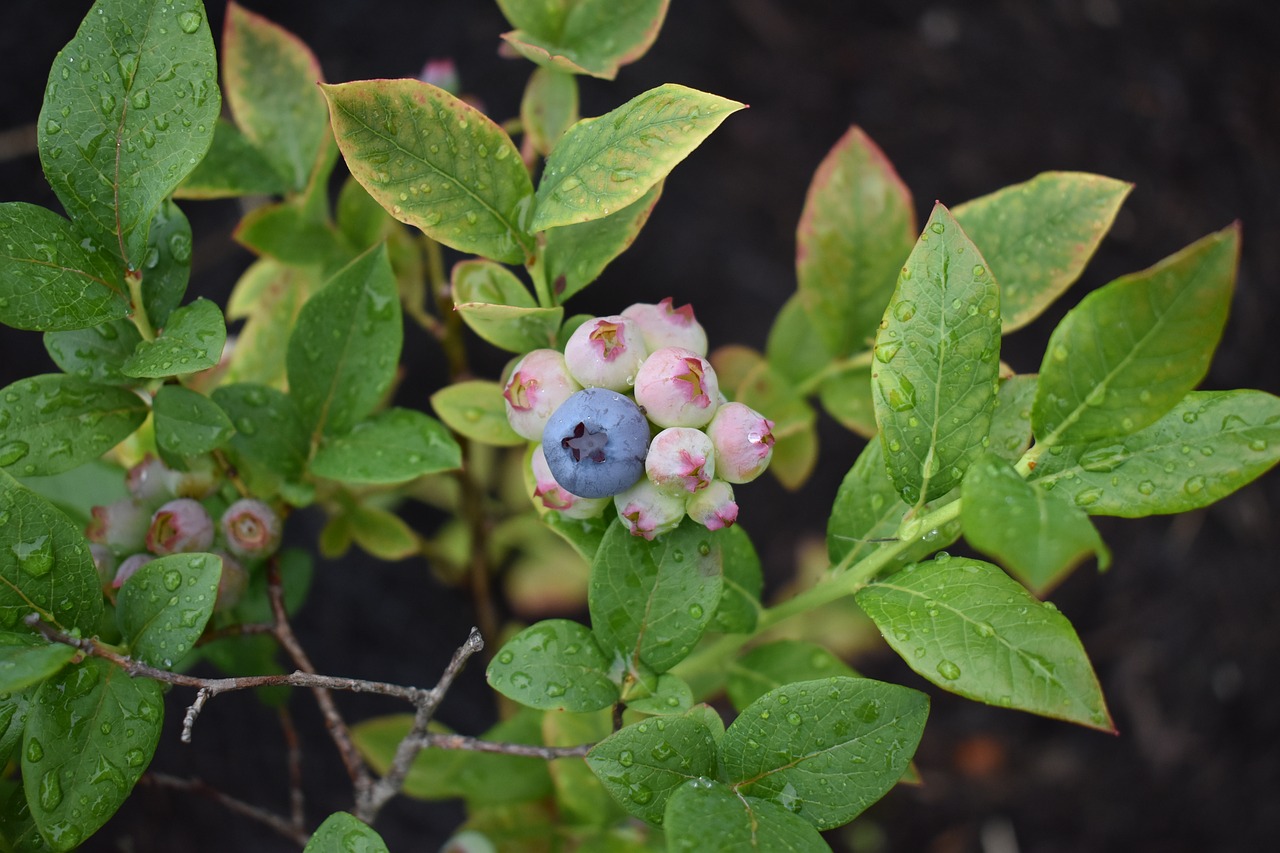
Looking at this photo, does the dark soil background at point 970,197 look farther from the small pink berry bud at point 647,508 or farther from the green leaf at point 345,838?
the small pink berry bud at point 647,508

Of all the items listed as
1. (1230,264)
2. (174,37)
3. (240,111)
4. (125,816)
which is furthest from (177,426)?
(125,816)

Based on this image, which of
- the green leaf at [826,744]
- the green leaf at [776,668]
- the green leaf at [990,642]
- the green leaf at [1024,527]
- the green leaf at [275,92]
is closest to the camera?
the green leaf at [1024,527]

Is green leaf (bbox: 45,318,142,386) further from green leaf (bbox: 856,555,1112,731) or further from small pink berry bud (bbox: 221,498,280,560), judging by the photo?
green leaf (bbox: 856,555,1112,731)

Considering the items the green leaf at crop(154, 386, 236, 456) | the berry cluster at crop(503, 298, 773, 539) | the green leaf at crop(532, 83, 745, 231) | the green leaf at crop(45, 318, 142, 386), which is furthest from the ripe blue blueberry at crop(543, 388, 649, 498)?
the green leaf at crop(45, 318, 142, 386)

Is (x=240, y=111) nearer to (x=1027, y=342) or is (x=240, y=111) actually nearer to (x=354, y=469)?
(x=354, y=469)

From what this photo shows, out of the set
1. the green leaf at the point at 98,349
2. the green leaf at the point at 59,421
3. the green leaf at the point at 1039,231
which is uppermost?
the green leaf at the point at 1039,231

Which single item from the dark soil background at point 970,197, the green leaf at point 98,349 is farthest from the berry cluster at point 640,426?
the dark soil background at point 970,197

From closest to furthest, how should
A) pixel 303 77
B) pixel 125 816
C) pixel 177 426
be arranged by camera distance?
pixel 177 426, pixel 303 77, pixel 125 816

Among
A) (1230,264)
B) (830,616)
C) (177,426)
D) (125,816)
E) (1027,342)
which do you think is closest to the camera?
(1230,264)
